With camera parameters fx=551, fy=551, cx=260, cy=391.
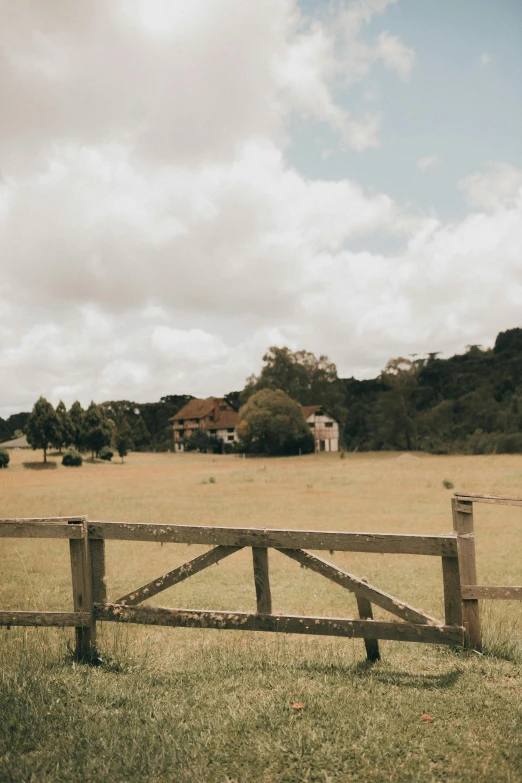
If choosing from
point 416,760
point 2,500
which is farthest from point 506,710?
point 2,500

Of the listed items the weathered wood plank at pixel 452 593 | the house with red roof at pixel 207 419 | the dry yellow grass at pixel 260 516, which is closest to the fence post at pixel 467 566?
the weathered wood plank at pixel 452 593

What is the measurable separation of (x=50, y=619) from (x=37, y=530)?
88 centimetres

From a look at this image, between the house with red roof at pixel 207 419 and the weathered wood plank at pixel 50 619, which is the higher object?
the house with red roof at pixel 207 419

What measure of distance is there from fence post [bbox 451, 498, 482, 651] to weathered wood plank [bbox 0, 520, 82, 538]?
3.86 meters

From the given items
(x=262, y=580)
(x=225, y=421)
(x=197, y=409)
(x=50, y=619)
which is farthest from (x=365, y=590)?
(x=197, y=409)

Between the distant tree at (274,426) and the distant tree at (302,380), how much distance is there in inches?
529

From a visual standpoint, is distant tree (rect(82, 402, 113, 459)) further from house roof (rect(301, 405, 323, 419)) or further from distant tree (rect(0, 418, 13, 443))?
house roof (rect(301, 405, 323, 419))

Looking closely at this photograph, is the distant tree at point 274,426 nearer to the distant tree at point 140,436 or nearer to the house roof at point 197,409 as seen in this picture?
the distant tree at point 140,436

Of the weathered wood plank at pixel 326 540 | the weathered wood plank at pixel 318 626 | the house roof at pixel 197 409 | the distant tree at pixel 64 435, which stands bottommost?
the weathered wood plank at pixel 318 626

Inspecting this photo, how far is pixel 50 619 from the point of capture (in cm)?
549

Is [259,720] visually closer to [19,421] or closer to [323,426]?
[19,421]

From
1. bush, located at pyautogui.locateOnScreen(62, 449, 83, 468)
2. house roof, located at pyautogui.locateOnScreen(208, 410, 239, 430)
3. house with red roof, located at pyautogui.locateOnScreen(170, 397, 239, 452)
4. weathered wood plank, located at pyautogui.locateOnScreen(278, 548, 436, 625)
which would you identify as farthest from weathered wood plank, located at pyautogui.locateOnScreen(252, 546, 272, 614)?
house roof, located at pyautogui.locateOnScreen(208, 410, 239, 430)

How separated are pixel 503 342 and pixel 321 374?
96.9 feet

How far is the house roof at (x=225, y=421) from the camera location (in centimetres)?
10619
